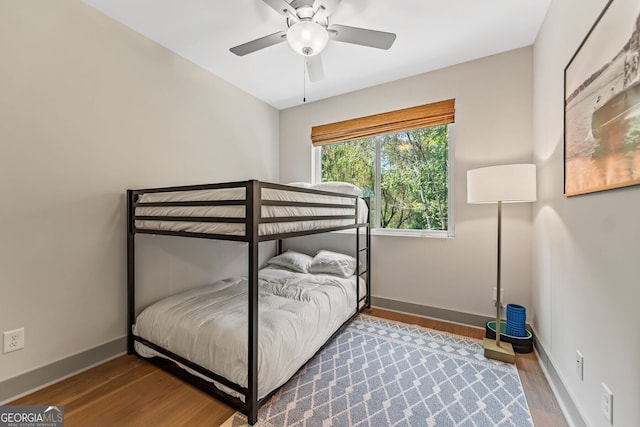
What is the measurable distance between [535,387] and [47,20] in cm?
382

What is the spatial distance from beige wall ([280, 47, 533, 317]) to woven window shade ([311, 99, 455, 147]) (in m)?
0.09

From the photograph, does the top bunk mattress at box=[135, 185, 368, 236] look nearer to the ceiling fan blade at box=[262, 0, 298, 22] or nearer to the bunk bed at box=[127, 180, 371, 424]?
the bunk bed at box=[127, 180, 371, 424]

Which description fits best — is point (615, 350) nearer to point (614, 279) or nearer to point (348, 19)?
point (614, 279)

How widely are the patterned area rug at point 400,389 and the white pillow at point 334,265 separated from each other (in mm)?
683

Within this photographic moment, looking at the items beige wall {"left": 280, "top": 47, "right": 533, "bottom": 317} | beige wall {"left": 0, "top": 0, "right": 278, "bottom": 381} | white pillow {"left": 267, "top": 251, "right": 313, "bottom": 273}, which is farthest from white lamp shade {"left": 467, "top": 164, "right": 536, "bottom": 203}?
beige wall {"left": 0, "top": 0, "right": 278, "bottom": 381}

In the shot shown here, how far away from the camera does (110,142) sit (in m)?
1.95

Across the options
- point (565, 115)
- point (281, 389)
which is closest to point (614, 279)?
point (565, 115)

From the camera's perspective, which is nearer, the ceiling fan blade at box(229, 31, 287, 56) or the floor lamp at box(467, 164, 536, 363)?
the ceiling fan blade at box(229, 31, 287, 56)

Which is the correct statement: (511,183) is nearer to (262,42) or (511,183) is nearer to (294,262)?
(262,42)

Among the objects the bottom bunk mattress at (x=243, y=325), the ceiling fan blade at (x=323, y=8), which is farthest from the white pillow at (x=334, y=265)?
the ceiling fan blade at (x=323, y=8)

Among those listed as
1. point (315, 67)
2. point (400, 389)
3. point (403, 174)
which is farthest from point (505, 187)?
point (315, 67)

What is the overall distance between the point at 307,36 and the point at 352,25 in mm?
685

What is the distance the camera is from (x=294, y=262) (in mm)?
3002

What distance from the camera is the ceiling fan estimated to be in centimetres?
156
